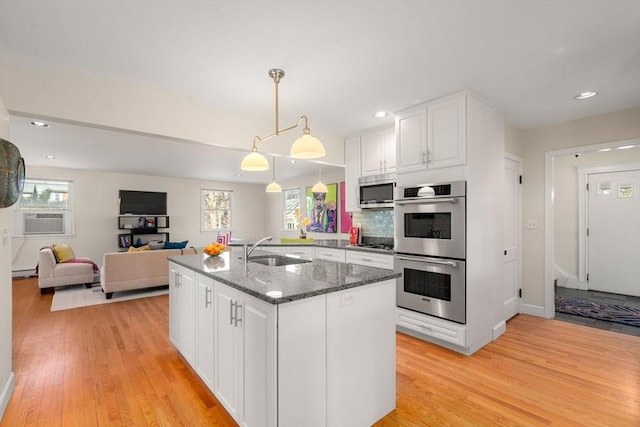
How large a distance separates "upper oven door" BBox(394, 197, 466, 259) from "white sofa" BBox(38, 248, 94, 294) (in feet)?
18.7

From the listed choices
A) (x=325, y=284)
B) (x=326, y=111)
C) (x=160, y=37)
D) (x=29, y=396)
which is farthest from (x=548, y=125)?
(x=29, y=396)

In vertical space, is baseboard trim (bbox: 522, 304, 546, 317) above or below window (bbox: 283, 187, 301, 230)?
below

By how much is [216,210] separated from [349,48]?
8.08 m

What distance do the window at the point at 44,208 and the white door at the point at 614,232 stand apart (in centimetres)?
1072

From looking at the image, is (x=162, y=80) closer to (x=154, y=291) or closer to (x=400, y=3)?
(x=400, y=3)

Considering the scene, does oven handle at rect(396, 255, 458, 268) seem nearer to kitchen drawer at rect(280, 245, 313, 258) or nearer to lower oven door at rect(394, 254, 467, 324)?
lower oven door at rect(394, 254, 467, 324)

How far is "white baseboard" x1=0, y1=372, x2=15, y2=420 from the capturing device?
1.98 meters

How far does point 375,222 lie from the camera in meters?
4.39

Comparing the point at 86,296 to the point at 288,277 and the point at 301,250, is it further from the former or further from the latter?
the point at 288,277

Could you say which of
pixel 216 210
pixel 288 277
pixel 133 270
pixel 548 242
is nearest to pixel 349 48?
pixel 288 277

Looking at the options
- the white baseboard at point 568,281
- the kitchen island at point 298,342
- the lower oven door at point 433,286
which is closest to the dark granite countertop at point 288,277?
the kitchen island at point 298,342

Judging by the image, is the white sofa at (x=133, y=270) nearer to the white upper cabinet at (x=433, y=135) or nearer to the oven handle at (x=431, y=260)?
the oven handle at (x=431, y=260)

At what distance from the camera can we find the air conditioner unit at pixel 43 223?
6.71m

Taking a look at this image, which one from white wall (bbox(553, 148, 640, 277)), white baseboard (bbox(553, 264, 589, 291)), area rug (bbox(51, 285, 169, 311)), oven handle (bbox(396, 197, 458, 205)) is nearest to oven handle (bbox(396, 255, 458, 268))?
oven handle (bbox(396, 197, 458, 205))
